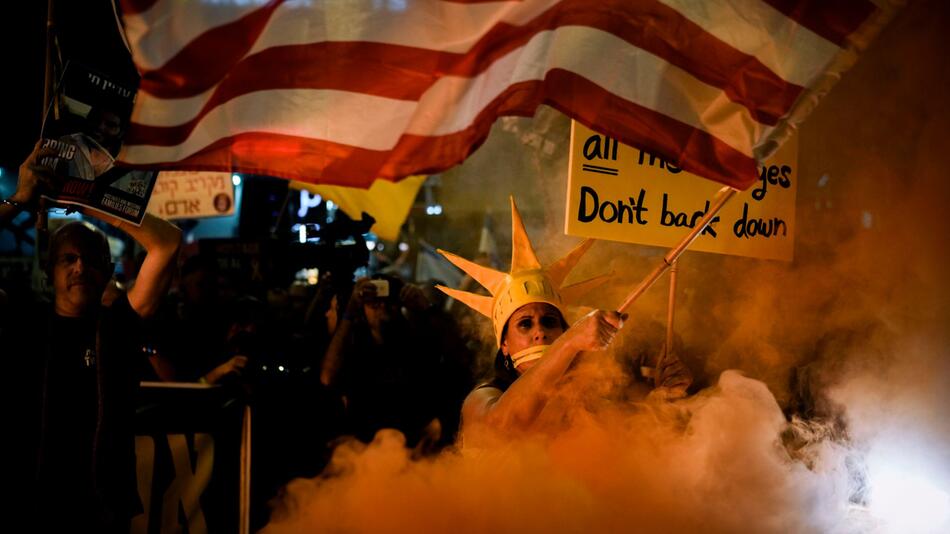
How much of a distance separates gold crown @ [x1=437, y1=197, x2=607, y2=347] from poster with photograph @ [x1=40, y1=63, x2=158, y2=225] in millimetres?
1517

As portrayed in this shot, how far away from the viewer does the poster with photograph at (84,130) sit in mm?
2635

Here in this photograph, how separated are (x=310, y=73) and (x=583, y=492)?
1.98 metres

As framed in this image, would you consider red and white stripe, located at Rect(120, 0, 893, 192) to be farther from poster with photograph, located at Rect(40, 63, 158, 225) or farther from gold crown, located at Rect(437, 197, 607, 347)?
gold crown, located at Rect(437, 197, 607, 347)

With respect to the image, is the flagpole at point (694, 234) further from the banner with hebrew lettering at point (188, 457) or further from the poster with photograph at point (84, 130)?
the banner with hebrew lettering at point (188, 457)

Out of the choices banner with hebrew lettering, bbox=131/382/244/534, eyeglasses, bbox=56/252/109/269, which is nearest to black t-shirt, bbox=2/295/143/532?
eyeglasses, bbox=56/252/109/269

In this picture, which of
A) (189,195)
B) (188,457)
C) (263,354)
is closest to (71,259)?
(188,457)

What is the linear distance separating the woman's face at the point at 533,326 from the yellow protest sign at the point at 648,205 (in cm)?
60

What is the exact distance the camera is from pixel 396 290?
5344 millimetres

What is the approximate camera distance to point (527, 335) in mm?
3312

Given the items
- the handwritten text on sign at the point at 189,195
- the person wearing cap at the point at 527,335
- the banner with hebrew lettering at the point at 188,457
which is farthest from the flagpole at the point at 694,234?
the handwritten text on sign at the point at 189,195

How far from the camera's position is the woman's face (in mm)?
3291

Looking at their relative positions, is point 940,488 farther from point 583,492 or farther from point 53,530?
point 53,530

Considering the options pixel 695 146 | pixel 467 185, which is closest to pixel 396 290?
pixel 467 185

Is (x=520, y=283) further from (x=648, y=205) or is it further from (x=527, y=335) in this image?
(x=648, y=205)
